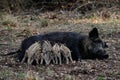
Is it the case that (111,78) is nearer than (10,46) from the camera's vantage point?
Yes

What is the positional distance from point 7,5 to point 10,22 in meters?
3.97

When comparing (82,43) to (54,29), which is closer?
(82,43)

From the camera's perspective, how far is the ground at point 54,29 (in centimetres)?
791

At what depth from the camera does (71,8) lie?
19.2m

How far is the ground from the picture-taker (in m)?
7.91

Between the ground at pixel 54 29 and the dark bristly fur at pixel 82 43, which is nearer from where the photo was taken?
the ground at pixel 54 29

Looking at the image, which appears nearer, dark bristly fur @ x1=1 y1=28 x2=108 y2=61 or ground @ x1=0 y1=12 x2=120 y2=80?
ground @ x1=0 y1=12 x2=120 y2=80

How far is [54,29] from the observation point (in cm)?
1461

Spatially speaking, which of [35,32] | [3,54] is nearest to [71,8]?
[35,32]

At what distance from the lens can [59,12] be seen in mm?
18969

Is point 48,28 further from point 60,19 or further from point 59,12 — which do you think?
point 59,12

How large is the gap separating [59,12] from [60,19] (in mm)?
1988

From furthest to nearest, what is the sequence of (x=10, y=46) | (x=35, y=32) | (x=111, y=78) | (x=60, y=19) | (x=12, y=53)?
(x=60, y=19)
(x=35, y=32)
(x=10, y=46)
(x=12, y=53)
(x=111, y=78)

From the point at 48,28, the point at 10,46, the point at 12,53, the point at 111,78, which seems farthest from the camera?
the point at 48,28
